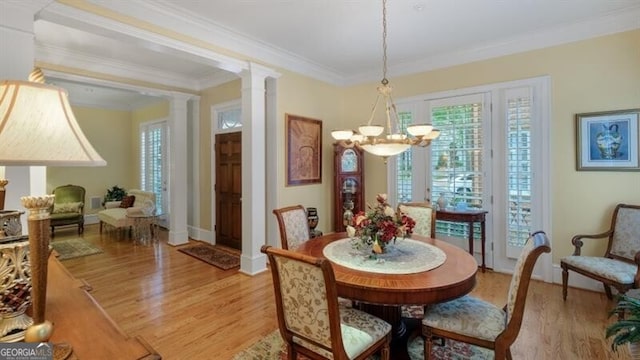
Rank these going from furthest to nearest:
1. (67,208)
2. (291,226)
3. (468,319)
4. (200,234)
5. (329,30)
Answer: (67,208) < (200,234) < (329,30) < (291,226) < (468,319)

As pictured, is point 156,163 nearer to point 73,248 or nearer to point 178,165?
point 178,165

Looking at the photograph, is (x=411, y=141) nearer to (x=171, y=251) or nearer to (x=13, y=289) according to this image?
(x=13, y=289)

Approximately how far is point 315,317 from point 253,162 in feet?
8.76

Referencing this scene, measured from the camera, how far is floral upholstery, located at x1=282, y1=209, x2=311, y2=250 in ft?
9.44

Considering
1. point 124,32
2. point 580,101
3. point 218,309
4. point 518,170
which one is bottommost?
point 218,309

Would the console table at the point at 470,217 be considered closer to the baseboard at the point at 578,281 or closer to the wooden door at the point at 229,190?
the baseboard at the point at 578,281

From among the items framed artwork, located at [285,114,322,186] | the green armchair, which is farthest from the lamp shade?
the green armchair

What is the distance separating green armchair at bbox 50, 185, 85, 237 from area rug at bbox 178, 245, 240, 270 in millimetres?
2871

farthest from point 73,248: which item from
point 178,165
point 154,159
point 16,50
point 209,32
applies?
→ point 209,32

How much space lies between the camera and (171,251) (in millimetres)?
5000

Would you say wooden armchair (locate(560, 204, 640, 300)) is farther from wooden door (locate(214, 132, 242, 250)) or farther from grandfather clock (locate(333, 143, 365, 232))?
wooden door (locate(214, 132, 242, 250))

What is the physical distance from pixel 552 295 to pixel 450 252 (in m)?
1.90

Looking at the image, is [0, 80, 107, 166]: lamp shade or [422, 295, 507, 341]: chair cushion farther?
[422, 295, 507, 341]: chair cushion

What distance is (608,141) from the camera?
3.21 meters
